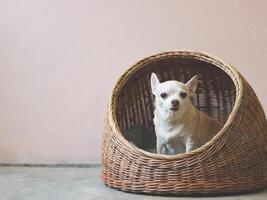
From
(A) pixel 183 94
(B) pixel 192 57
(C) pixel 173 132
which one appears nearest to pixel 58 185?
(C) pixel 173 132

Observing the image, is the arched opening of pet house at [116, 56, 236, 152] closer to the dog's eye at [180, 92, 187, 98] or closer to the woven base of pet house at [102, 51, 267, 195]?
the woven base of pet house at [102, 51, 267, 195]

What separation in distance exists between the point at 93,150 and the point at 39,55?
1.75ft

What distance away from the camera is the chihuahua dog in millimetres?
1765

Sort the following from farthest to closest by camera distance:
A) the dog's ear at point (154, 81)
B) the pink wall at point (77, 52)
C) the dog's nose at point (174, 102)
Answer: the pink wall at point (77, 52)
the dog's ear at point (154, 81)
the dog's nose at point (174, 102)

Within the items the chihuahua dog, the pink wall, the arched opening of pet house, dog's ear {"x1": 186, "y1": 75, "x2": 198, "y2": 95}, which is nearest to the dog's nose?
the chihuahua dog

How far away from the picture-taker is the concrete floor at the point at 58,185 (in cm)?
161

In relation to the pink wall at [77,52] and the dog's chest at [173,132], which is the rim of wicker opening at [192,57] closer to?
the dog's chest at [173,132]

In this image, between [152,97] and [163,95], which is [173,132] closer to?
[163,95]

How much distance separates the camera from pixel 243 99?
163cm

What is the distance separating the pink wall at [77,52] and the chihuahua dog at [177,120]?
1.62 feet

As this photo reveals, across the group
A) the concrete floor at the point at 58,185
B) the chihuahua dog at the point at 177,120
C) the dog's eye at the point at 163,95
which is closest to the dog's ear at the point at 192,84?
the chihuahua dog at the point at 177,120

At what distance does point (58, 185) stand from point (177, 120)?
507 mm

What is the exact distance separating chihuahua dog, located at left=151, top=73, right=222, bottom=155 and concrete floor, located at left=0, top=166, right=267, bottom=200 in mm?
272

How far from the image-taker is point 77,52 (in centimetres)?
234
